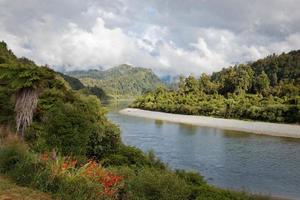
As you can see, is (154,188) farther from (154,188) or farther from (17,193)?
(17,193)

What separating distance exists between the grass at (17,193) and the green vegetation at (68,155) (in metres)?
0.30

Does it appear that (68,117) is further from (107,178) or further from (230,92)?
(230,92)

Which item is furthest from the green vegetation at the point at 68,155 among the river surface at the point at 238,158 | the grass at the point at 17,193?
the river surface at the point at 238,158

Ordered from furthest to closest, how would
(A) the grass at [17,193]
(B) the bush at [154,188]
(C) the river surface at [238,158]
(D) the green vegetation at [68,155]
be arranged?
(C) the river surface at [238,158]
(B) the bush at [154,188]
(D) the green vegetation at [68,155]
(A) the grass at [17,193]

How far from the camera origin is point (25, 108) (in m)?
20.4

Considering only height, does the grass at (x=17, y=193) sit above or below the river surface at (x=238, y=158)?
above

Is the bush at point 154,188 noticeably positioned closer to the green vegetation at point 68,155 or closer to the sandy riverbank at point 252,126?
the green vegetation at point 68,155

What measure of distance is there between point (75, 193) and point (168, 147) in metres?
42.9

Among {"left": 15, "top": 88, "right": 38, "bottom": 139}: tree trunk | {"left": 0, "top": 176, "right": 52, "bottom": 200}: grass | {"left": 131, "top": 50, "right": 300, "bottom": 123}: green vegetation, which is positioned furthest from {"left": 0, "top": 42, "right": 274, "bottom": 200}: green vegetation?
{"left": 131, "top": 50, "right": 300, "bottom": 123}: green vegetation

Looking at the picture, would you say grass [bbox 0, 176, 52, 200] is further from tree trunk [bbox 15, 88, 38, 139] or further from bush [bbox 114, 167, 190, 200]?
tree trunk [bbox 15, 88, 38, 139]

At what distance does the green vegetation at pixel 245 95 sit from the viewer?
95500 mm

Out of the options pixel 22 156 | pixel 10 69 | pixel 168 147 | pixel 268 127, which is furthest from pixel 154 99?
pixel 22 156

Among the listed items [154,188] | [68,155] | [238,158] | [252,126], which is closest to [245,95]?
[252,126]

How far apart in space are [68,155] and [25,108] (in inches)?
186
